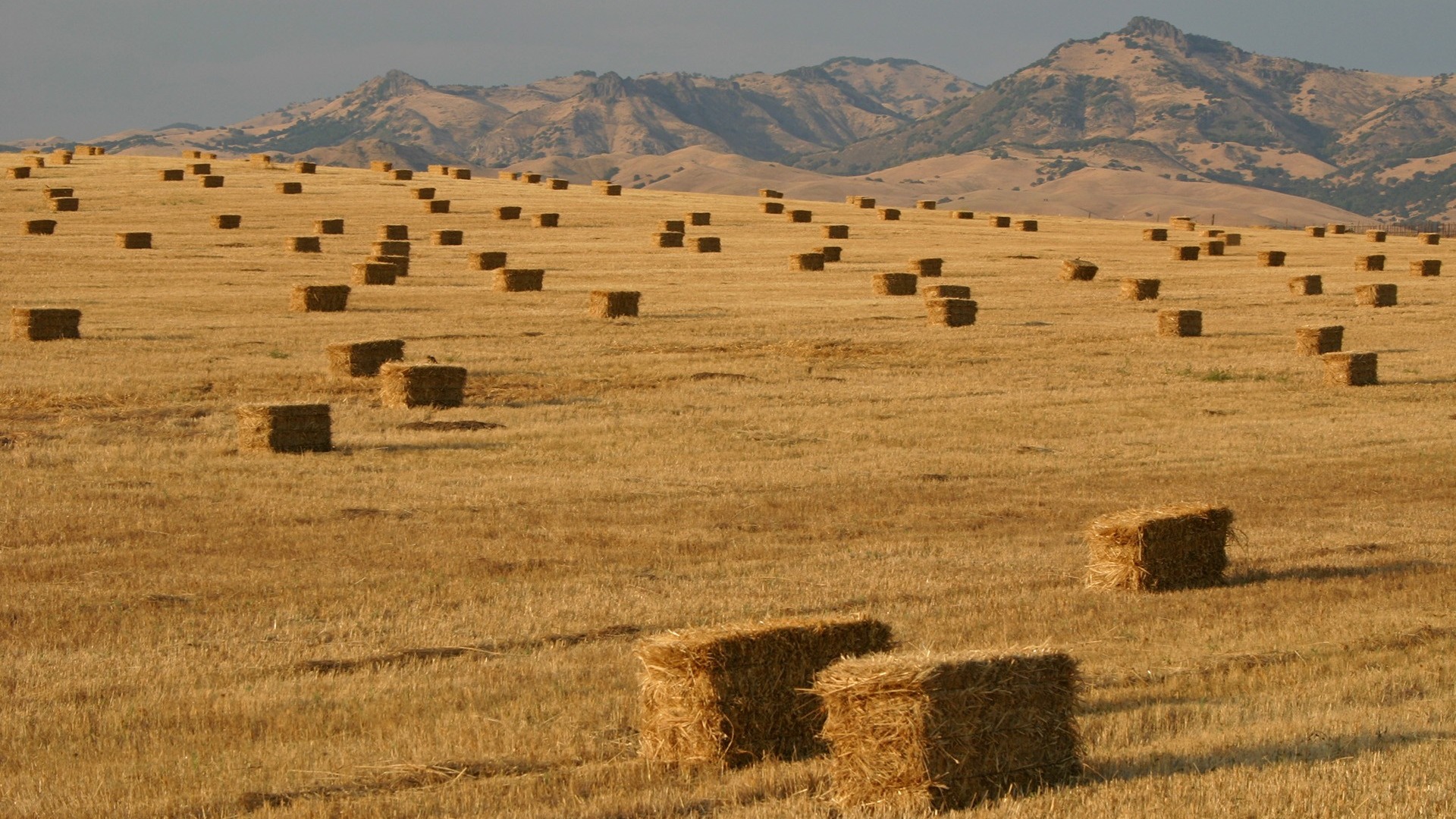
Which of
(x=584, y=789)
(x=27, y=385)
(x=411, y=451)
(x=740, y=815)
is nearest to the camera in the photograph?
(x=740, y=815)

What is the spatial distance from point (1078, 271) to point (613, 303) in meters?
15.7

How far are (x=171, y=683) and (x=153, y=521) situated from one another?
5.86 metres

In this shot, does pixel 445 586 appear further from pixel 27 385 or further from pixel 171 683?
pixel 27 385

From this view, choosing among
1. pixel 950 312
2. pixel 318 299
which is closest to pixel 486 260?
pixel 318 299

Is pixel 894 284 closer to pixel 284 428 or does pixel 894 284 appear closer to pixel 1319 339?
pixel 1319 339

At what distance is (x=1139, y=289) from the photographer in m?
41.0

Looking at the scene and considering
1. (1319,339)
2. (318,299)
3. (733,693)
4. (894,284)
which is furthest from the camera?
(894,284)

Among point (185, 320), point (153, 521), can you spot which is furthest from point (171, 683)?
point (185, 320)

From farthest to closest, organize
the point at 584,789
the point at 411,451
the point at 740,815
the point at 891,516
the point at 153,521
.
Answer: the point at 411,451 → the point at 891,516 → the point at 153,521 → the point at 584,789 → the point at 740,815

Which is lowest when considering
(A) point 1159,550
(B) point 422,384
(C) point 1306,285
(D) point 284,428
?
(A) point 1159,550

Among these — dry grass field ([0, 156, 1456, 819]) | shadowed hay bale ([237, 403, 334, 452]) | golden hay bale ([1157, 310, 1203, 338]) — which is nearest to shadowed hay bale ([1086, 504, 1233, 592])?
dry grass field ([0, 156, 1456, 819])

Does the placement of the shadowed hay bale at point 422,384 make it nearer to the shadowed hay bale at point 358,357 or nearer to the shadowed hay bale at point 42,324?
the shadowed hay bale at point 358,357

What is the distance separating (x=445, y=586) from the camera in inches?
555

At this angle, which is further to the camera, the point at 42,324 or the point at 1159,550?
the point at 42,324
